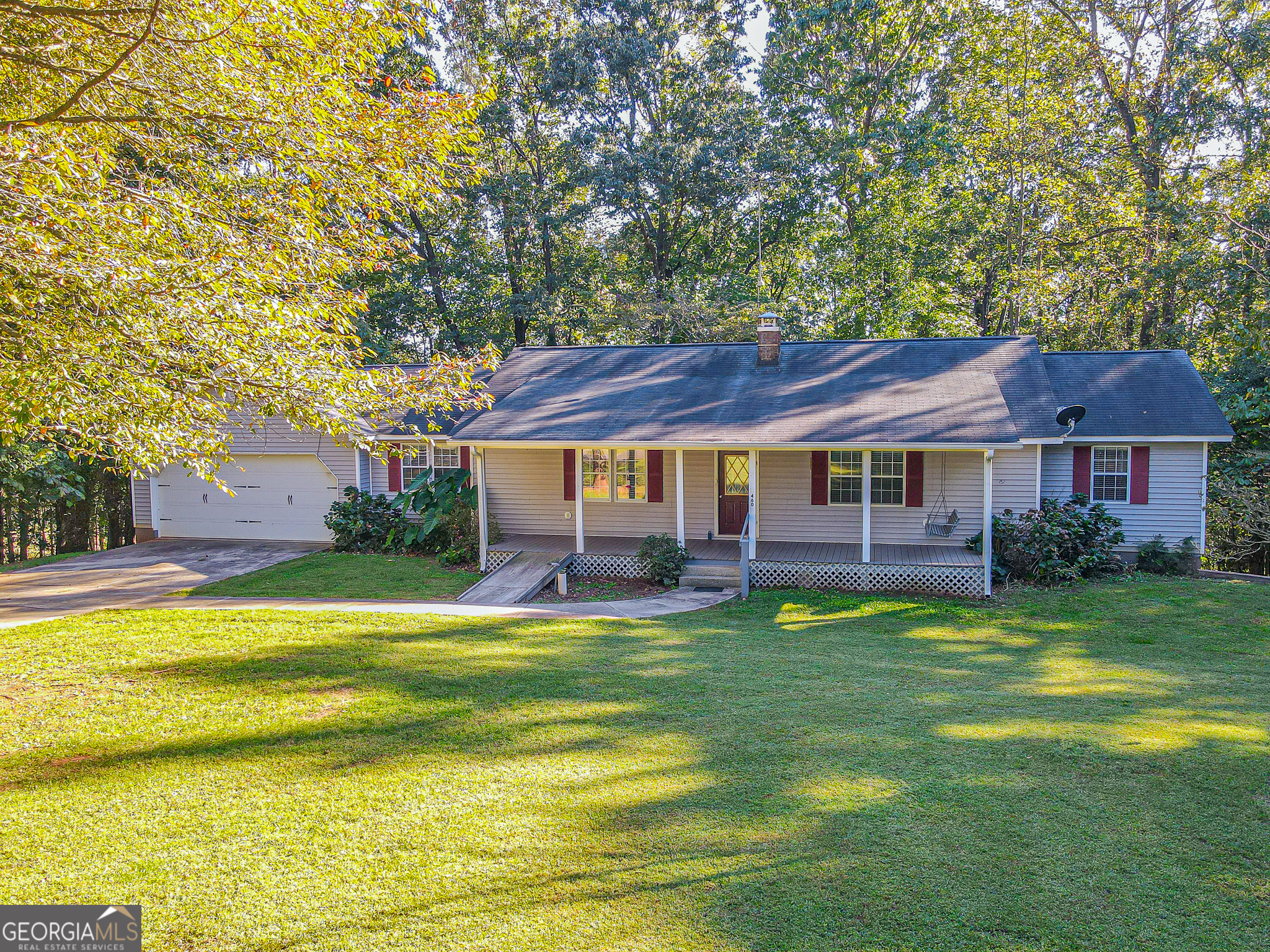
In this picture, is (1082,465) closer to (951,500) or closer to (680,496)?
(951,500)

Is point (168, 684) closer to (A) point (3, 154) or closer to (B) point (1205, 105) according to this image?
(A) point (3, 154)

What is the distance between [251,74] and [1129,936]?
27.0ft

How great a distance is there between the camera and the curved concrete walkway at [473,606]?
1101 cm

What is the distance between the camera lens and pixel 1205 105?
22516 mm

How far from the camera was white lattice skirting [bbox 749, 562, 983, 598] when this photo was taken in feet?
41.3

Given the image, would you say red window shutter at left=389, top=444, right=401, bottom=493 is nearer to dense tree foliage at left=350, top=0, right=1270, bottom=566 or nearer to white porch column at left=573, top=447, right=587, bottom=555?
white porch column at left=573, top=447, right=587, bottom=555

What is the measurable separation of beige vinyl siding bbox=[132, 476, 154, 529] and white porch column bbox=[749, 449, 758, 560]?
609 inches

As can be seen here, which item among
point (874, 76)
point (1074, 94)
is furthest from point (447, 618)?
point (1074, 94)

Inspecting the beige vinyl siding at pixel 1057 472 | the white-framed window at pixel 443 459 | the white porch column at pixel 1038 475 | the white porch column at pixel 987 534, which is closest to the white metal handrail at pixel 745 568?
the white porch column at pixel 987 534

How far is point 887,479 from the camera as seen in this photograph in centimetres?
1469

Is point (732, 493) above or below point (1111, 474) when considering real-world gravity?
below

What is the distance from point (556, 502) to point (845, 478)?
239 inches

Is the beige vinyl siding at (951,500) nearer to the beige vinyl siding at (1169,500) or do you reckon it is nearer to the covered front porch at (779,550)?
Result: the covered front porch at (779,550)

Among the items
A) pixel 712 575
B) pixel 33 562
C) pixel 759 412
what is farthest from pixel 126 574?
pixel 759 412
